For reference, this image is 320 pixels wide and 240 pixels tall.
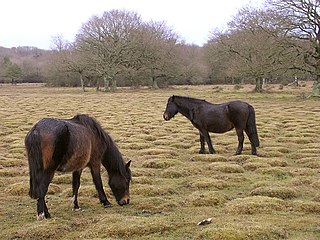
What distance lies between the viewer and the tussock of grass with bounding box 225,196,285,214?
23.3 ft

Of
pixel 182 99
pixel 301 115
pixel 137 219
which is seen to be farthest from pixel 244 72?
pixel 137 219

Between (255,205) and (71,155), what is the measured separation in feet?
11.3

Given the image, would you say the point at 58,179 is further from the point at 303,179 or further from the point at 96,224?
the point at 303,179

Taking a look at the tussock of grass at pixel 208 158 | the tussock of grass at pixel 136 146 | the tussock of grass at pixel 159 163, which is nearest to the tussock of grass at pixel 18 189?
the tussock of grass at pixel 159 163

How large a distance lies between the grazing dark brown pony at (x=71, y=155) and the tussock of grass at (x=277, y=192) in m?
2.76

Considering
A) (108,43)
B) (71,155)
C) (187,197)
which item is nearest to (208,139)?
(187,197)

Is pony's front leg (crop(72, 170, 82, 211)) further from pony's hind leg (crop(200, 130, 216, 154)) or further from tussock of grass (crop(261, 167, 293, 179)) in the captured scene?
pony's hind leg (crop(200, 130, 216, 154))

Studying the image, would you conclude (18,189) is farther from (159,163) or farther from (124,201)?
(159,163)

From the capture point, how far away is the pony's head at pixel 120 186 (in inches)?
305

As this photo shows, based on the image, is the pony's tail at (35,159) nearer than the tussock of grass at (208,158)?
Yes

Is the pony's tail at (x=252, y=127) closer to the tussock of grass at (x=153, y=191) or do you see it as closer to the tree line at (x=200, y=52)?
the tussock of grass at (x=153, y=191)

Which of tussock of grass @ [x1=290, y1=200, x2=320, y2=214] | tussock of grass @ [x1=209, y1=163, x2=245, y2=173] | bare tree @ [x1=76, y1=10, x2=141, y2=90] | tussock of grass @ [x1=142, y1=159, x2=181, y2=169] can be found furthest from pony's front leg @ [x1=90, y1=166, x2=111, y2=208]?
bare tree @ [x1=76, y1=10, x2=141, y2=90]

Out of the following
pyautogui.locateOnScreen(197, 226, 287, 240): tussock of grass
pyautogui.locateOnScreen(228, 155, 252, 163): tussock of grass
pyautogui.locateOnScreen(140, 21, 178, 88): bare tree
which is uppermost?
pyautogui.locateOnScreen(140, 21, 178, 88): bare tree

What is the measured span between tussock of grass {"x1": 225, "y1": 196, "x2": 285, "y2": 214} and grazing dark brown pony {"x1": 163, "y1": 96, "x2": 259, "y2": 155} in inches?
216
